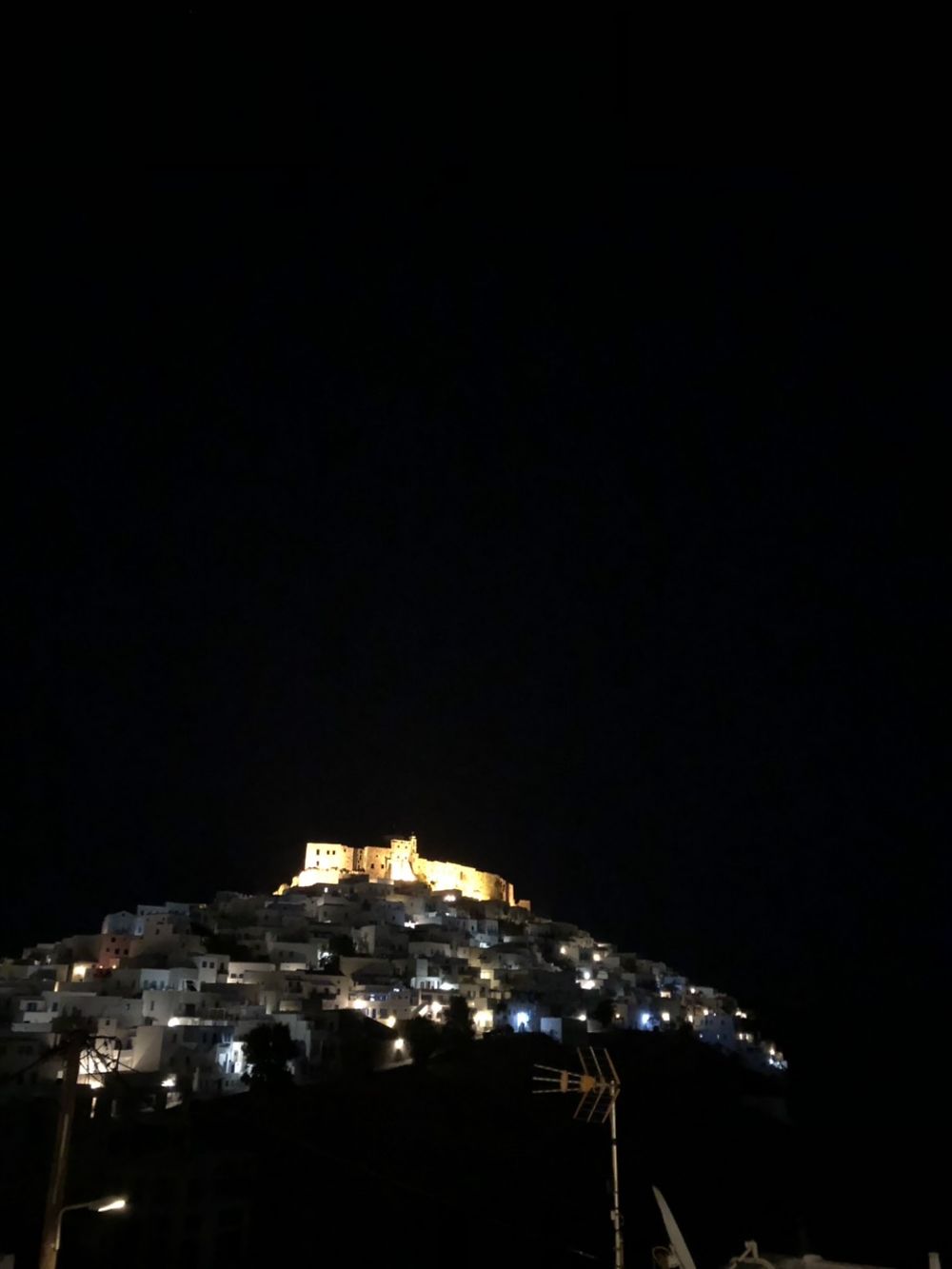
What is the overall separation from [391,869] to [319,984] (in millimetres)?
31566

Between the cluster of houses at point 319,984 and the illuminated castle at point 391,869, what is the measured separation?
39 centimetres

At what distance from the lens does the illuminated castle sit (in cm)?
7788

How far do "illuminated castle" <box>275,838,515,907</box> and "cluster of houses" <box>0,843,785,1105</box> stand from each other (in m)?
0.39

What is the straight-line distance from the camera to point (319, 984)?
48250mm

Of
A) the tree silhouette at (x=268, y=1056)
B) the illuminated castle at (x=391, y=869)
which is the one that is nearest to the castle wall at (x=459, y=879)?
the illuminated castle at (x=391, y=869)

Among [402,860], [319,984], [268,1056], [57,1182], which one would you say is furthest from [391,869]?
[57,1182]

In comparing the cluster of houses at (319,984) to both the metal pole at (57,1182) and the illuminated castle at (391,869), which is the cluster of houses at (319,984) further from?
the metal pole at (57,1182)

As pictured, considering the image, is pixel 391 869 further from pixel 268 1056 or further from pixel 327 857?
pixel 268 1056

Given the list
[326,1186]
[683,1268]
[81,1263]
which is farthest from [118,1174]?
[683,1268]

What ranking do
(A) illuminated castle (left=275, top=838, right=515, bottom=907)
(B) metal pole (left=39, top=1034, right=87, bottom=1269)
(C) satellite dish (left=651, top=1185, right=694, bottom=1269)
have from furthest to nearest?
(A) illuminated castle (left=275, top=838, right=515, bottom=907) → (B) metal pole (left=39, top=1034, right=87, bottom=1269) → (C) satellite dish (left=651, top=1185, right=694, bottom=1269)

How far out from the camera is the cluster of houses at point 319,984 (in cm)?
3850

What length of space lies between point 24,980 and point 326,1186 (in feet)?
63.1

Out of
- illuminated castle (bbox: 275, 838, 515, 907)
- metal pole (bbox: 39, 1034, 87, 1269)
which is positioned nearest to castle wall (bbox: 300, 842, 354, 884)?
illuminated castle (bbox: 275, 838, 515, 907)

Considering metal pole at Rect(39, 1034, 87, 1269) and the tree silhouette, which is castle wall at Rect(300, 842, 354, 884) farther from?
metal pole at Rect(39, 1034, 87, 1269)
